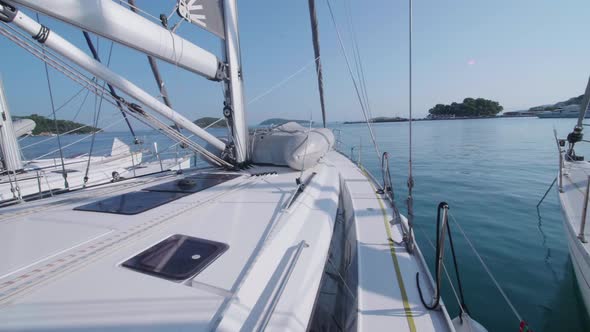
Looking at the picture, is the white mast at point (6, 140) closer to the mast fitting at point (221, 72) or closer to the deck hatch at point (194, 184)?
the deck hatch at point (194, 184)

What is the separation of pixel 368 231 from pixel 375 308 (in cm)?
87

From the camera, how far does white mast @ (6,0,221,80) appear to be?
1654mm

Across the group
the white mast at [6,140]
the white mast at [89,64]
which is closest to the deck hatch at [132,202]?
the white mast at [89,64]

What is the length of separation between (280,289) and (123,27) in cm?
233

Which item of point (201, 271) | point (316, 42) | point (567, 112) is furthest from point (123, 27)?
point (567, 112)

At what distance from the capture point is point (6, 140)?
5.05 meters

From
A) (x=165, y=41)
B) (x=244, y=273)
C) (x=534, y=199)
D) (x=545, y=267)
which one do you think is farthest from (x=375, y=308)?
(x=534, y=199)

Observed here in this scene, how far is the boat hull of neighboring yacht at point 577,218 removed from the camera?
219 cm

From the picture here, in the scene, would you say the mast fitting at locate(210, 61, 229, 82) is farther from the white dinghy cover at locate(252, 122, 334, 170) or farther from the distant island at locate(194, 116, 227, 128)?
the white dinghy cover at locate(252, 122, 334, 170)

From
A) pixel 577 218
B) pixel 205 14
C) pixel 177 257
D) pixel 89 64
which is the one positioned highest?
pixel 205 14

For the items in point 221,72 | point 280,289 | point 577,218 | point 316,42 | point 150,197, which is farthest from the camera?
point 316,42

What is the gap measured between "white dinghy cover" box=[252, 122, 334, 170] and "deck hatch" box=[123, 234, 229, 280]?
208cm

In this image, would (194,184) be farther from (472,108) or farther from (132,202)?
(472,108)

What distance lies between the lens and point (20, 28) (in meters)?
1.74
